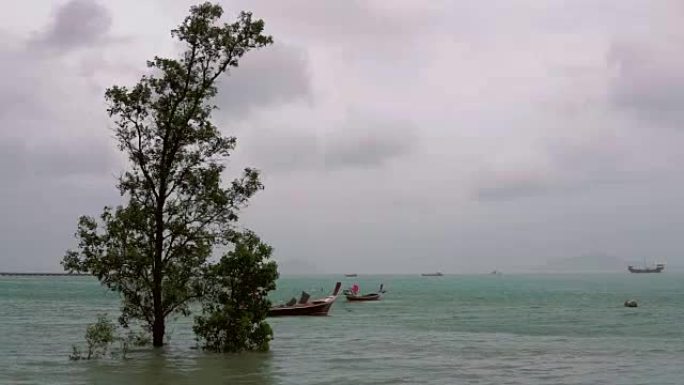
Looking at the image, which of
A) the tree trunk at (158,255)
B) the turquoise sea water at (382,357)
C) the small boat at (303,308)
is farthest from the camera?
the small boat at (303,308)

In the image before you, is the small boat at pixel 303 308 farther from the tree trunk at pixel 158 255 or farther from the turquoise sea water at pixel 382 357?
the tree trunk at pixel 158 255

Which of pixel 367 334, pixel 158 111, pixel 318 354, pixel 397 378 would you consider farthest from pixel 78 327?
pixel 397 378

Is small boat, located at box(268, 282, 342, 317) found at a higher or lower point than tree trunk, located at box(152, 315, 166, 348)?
lower

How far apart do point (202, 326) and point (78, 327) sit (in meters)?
29.8

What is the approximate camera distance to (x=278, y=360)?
35.1 m

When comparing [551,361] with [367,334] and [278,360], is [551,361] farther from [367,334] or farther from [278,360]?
[367,334]

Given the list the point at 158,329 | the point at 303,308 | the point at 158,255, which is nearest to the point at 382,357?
the point at 158,329

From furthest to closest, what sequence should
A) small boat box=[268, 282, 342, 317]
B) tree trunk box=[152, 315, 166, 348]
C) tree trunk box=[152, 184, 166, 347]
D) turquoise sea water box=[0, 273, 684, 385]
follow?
small boat box=[268, 282, 342, 317] → tree trunk box=[152, 315, 166, 348] → tree trunk box=[152, 184, 166, 347] → turquoise sea water box=[0, 273, 684, 385]

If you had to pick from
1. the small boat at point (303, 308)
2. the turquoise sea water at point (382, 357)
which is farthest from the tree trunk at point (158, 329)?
the small boat at point (303, 308)

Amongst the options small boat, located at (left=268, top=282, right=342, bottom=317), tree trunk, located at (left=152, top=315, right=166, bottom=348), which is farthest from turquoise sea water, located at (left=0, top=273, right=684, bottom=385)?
small boat, located at (left=268, top=282, right=342, bottom=317)

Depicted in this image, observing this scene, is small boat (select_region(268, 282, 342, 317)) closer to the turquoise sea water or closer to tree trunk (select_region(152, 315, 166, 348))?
the turquoise sea water

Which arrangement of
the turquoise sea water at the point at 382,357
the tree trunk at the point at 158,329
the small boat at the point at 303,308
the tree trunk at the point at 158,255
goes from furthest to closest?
the small boat at the point at 303,308 → the tree trunk at the point at 158,329 → the tree trunk at the point at 158,255 → the turquoise sea water at the point at 382,357

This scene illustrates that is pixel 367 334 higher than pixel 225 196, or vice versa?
pixel 225 196

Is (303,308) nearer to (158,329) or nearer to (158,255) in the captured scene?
(158,329)
